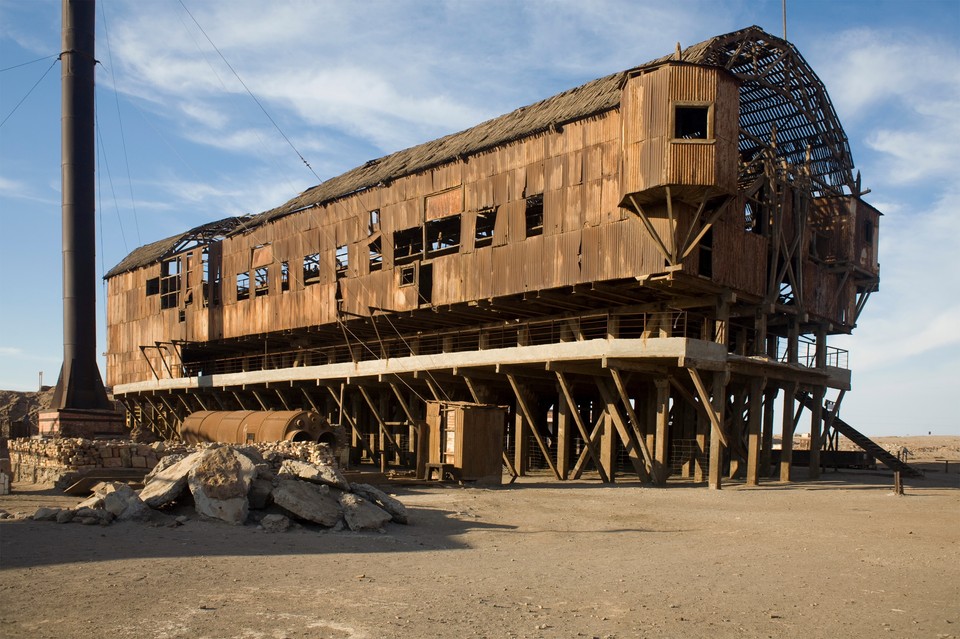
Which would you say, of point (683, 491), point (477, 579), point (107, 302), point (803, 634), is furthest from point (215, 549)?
point (107, 302)

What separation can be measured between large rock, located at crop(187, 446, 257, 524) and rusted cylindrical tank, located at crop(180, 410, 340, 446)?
15441 millimetres

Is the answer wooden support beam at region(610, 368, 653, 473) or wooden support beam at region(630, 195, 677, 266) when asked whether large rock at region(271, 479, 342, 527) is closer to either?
wooden support beam at region(610, 368, 653, 473)

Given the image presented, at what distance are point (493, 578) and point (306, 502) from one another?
4786mm

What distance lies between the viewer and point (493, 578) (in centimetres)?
1005

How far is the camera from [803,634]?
7.76 m

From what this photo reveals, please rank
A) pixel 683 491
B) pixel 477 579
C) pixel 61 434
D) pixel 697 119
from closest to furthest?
pixel 477 579 < pixel 683 491 < pixel 697 119 < pixel 61 434

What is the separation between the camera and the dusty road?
25.4ft

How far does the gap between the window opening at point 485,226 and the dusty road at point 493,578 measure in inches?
578

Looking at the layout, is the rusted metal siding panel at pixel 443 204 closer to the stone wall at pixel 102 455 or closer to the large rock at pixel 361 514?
the stone wall at pixel 102 455

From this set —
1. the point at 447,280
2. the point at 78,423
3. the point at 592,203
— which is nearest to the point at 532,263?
the point at 592,203

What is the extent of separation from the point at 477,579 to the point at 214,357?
43.0 meters

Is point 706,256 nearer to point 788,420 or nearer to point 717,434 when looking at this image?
point 717,434

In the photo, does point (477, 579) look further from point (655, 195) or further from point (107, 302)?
point (107, 302)

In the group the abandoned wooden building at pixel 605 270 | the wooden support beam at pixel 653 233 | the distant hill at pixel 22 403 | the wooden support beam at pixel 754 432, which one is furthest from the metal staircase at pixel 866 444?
the distant hill at pixel 22 403
